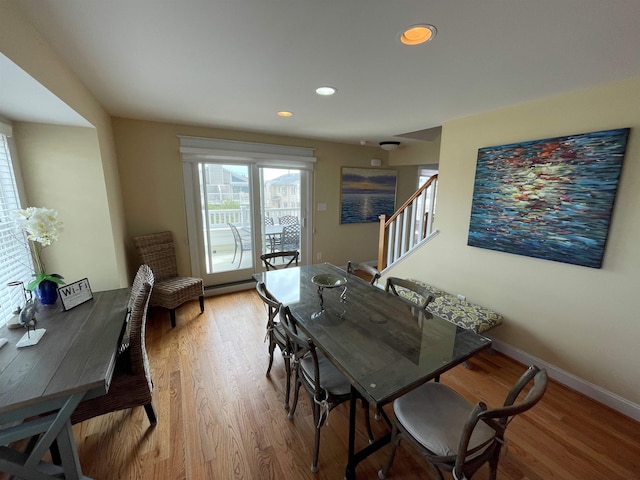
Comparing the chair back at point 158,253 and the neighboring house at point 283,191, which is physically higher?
the neighboring house at point 283,191

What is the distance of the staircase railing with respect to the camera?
10.4 feet

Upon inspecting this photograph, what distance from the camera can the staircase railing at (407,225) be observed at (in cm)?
317

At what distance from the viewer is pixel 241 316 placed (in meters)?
3.15

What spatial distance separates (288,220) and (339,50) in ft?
9.65

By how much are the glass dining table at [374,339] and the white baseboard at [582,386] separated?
1367 mm

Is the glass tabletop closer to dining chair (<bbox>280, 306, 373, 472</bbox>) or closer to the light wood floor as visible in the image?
dining chair (<bbox>280, 306, 373, 472</bbox>)

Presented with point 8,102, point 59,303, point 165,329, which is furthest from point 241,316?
point 8,102

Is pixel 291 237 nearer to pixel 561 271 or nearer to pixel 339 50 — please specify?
pixel 339 50

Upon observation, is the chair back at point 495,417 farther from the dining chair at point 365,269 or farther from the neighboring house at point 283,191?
the neighboring house at point 283,191

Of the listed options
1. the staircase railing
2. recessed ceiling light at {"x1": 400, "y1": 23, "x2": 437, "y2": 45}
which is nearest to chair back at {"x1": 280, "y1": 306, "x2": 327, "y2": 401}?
recessed ceiling light at {"x1": 400, "y1": 23, "x2": 437, "y2": 45}

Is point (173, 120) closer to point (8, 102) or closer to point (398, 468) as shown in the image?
point (8, 102)

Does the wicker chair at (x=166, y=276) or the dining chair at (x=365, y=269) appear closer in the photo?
the dining chair at (x=365, y=269)

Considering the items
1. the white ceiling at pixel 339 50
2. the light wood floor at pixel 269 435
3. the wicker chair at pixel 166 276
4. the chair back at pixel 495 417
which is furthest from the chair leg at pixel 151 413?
the white ceiling at pixel 339 50

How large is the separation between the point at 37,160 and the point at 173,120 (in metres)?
1.35
